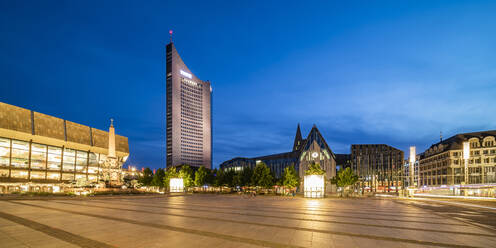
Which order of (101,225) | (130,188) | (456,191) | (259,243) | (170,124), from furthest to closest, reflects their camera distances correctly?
(170,124) → (456,191) → (130,188) → (101,225) → (259,243)

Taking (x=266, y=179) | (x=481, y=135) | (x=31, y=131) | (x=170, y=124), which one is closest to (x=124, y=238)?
(x=266, y=179)

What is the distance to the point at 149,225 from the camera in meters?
14.0

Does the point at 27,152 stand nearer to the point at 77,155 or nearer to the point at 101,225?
the point at 77,155

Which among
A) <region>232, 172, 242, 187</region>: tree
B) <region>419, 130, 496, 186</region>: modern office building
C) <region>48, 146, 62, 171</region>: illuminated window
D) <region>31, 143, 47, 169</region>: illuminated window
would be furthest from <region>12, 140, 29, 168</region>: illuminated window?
<region>419, 130, 496, 186</region>: modern office building

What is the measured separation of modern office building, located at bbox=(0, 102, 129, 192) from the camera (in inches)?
2704

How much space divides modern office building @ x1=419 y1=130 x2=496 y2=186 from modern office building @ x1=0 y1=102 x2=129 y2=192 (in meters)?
109

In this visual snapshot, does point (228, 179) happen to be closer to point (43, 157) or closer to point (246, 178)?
point (246, 178)

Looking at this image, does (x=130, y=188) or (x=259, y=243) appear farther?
(x=130, y=188)

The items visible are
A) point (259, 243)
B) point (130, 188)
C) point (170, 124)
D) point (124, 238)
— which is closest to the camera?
point (259, 243)

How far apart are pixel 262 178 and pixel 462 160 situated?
256 feet

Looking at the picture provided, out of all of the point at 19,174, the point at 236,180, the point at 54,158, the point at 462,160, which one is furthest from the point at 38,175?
the point at 462,160

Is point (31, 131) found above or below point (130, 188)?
above

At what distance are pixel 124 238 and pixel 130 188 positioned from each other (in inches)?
1910

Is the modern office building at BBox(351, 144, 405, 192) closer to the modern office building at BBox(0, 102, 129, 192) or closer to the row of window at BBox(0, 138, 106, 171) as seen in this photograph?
the modern office building at BBox(0, 102, 129, 192)
